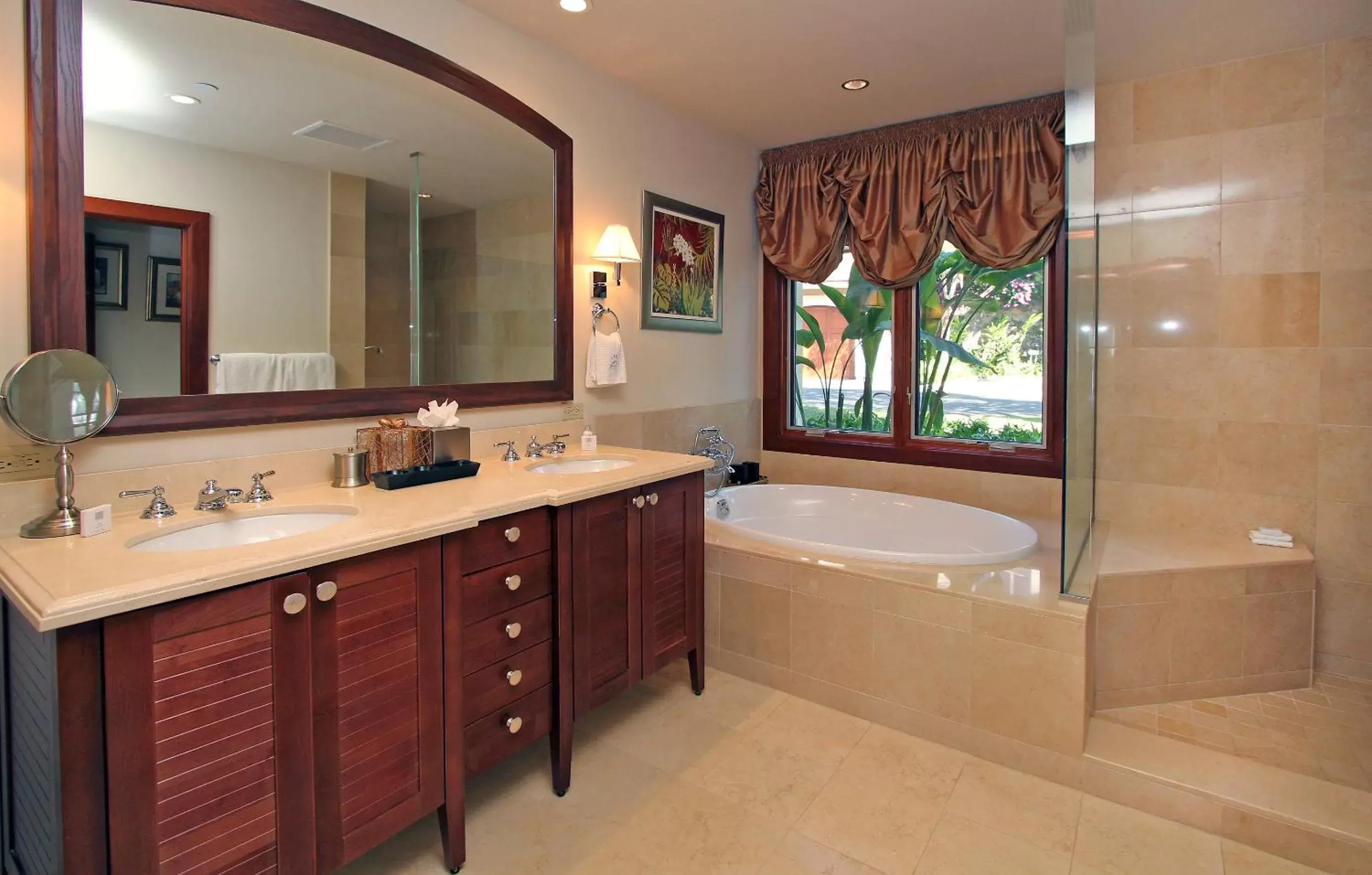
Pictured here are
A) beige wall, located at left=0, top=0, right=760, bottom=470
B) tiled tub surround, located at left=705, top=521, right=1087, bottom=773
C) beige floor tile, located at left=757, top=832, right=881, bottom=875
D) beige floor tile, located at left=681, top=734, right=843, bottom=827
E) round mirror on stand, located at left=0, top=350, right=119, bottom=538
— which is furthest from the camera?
tiled tub surround, located at left=705, top=521, right=1087, bottom=773

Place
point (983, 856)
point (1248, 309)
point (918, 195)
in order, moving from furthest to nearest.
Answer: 1. point (918, 195)
2. point (1248, 309)
3. point (983, 856)

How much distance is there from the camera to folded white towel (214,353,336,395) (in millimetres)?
1812

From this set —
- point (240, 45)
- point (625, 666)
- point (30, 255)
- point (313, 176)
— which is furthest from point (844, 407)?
point (30, 255)

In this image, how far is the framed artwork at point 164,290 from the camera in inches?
65.7

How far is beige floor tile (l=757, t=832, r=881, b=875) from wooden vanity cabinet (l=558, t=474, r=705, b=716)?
65 cm

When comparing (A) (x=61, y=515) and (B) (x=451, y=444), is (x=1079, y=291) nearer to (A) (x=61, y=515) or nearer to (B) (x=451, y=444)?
(B) (x=451, y=444)

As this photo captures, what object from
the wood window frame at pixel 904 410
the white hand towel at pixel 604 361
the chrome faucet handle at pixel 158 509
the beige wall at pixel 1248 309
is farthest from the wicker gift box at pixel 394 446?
the beige wall at pixel 1248 309

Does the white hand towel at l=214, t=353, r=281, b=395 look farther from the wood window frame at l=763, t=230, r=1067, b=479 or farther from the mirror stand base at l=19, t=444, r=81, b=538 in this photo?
the wood window frame at l=763, t=230, r=1067, b=479

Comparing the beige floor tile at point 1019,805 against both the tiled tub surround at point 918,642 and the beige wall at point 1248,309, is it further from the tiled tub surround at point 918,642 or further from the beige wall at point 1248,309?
the beige wall at point 1248,309

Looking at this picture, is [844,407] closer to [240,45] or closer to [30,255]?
[240,45]

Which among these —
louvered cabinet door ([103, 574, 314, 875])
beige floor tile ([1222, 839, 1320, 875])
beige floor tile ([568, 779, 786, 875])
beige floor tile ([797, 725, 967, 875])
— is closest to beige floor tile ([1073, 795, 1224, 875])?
beige floor tile ([1222, 839, 1320, 875])

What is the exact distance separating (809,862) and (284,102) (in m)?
2.44

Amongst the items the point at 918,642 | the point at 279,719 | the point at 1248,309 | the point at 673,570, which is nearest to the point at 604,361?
the point at 673,570

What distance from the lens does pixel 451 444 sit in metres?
2.16
